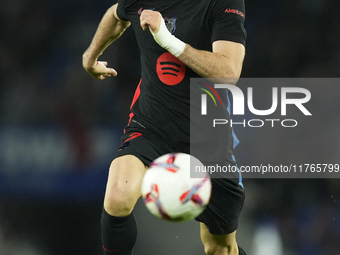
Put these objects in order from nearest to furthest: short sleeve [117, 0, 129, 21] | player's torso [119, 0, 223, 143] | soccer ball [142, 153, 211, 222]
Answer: soccer ball [142, 153, 211, 222] < player's torso [119, 0, 223, 143] < short sleeve [117, 0, 129, 21]

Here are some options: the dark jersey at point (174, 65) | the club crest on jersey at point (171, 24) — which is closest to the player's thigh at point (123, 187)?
the dark jersey at point (174, 65)

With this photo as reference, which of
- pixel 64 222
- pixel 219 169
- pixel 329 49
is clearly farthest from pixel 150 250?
pixel 329 49

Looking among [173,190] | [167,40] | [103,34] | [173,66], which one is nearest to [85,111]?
[103,34]

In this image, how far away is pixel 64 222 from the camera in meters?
4.52

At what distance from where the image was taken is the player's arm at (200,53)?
2.45 metres

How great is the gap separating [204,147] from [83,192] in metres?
2.31

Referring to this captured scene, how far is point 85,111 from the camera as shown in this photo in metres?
4.84

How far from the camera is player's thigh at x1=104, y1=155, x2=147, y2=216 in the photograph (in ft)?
7.67

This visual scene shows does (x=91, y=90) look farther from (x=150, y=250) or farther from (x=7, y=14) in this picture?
(x=150, y=250)

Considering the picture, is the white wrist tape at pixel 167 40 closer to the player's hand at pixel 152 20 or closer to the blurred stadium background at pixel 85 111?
the player's hand at pixel 152 20

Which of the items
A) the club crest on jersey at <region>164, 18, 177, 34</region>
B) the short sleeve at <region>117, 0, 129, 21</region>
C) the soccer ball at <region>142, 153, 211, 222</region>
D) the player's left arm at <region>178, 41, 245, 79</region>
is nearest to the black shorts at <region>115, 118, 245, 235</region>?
the soccer ball at <region>142, 153, 211, 222</region>

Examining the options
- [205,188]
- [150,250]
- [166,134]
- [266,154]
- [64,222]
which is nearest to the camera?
[205,188]

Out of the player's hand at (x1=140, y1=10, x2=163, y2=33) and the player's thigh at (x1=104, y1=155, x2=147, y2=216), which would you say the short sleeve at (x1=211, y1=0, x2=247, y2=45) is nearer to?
the player's hand at (x1=140, y1=10, x2=163, y2=33)

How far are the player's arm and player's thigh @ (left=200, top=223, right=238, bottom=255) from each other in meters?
1.27
